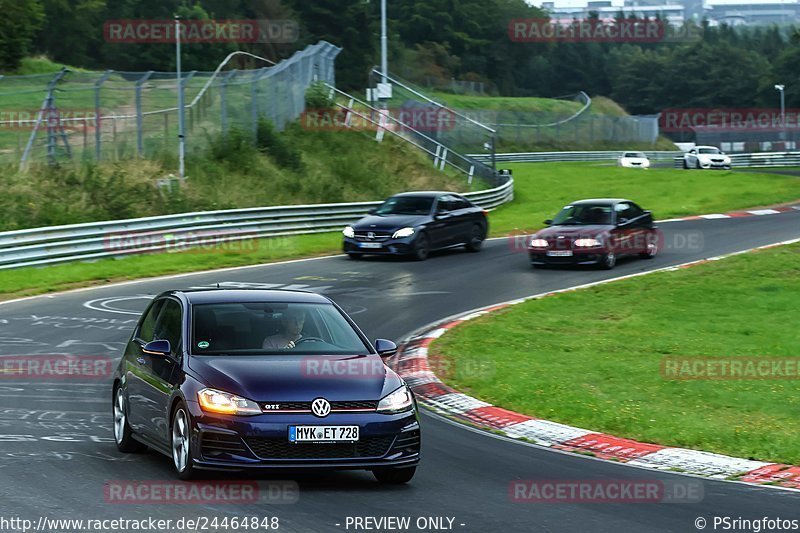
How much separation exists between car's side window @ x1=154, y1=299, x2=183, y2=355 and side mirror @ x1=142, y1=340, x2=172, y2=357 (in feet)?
0.24

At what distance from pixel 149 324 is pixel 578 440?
157 inches

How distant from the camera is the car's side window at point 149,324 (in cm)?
1051

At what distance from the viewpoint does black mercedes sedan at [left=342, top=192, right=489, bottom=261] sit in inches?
1104

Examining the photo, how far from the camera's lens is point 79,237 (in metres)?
26.9

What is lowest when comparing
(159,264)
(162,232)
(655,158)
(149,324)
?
(655,158)

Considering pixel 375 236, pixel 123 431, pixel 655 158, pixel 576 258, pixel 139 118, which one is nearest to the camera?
pixel 123 431

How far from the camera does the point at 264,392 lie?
8641 millimetres

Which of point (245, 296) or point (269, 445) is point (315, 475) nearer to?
point (269, 445)

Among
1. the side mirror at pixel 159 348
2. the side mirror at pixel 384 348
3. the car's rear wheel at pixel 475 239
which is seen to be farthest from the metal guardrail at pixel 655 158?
the side mirror at pixel 159 348

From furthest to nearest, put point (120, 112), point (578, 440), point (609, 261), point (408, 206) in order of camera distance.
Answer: point (120, 112) < point (408, 206) < point (609, 261) < point (578, 440)

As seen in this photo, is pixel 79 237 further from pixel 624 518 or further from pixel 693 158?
pixel 693 158

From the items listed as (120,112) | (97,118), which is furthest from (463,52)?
(97,118)

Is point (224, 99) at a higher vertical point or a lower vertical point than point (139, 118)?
higher

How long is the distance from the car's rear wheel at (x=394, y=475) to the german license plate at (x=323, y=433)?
444 mm
